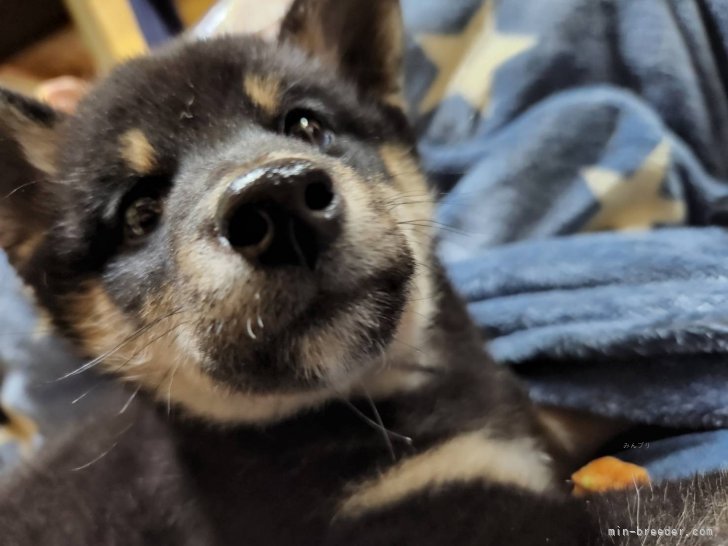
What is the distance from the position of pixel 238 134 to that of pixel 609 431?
1073 mm

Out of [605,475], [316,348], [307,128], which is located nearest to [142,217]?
[307,128]

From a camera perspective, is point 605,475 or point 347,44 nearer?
point 605,475

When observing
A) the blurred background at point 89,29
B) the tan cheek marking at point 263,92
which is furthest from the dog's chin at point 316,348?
the blurred background at point 89,29

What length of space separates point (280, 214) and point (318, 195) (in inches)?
3.3

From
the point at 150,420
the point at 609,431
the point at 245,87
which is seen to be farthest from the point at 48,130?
the point at 609,431

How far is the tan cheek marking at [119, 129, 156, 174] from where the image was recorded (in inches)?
47.6

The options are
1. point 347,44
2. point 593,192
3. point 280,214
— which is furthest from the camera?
point 593,192

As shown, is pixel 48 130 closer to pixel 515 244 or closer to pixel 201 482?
pixel 201 482

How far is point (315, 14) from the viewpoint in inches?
61.7

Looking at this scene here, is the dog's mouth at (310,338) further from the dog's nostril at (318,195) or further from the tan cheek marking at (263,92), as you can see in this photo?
the tan cheek marking at (263,92)

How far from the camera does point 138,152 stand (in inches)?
47.9

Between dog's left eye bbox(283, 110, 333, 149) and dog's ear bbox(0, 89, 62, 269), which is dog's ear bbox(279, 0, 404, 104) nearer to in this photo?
dog's left eye bbox(283, 110, 333, 149)

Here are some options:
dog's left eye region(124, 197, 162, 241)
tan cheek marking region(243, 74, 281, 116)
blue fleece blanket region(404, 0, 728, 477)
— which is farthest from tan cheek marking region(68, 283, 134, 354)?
blue fleece blanket region(404, 0, 728, 477)

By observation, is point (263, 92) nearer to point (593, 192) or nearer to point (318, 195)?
point (318, 195)
